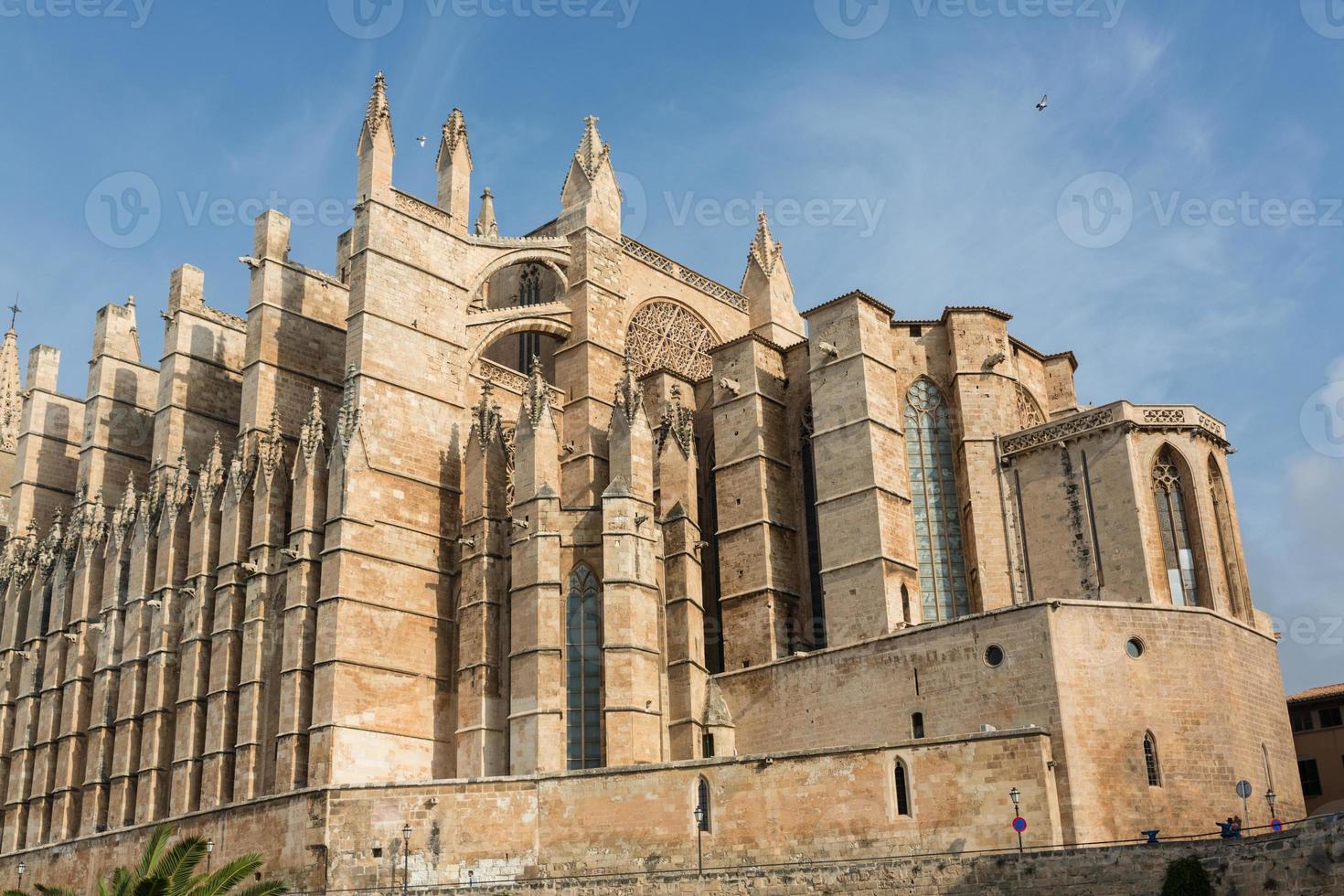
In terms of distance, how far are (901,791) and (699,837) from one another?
3.31 meters

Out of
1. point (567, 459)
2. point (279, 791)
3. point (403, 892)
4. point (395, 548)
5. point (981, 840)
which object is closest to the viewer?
point (981, 840)

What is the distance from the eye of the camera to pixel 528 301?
3841 cm

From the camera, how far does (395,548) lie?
29719 mm

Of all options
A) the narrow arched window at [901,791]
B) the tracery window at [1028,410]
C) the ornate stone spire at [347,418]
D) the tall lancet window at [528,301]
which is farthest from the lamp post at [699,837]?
the tall lancet window at [528,301]

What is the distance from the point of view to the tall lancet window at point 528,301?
126ft

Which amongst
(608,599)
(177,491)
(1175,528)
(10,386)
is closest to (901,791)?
(608,599)

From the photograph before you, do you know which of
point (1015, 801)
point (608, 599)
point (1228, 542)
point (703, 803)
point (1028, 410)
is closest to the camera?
point (1015, 801)

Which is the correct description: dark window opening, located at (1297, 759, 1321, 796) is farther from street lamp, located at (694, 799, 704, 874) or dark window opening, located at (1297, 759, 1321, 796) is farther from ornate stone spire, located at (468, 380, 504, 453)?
ornate stone spire, located at (468, 380, 504, 453)

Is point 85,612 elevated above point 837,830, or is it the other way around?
point 85,612

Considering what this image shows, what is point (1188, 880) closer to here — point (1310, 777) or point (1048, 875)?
point (1048, 875)

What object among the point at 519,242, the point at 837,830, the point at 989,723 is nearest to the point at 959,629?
the point at 989,723

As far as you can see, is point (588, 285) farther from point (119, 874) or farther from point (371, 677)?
point (119, 874)

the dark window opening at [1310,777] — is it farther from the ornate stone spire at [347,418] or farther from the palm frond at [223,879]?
the palm frond at [223,879]

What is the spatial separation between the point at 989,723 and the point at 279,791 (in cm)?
1334
